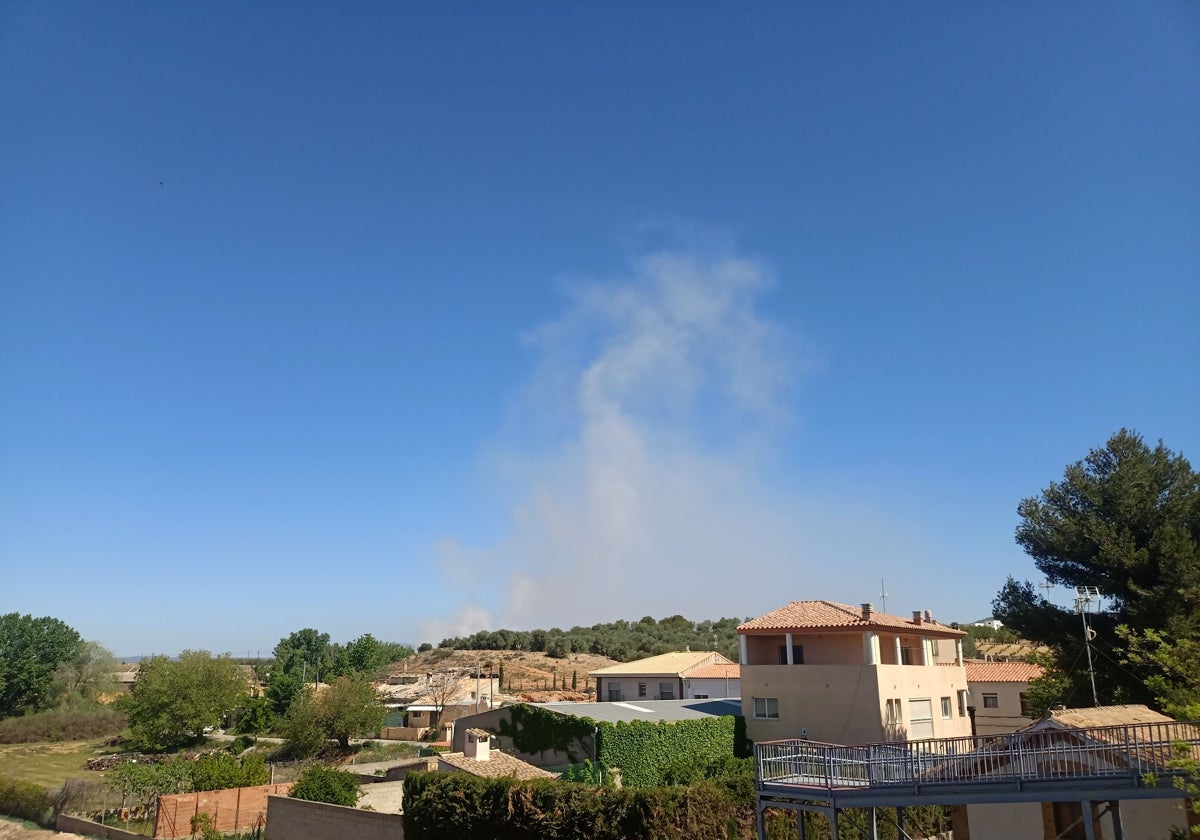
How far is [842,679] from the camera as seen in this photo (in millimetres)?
31094

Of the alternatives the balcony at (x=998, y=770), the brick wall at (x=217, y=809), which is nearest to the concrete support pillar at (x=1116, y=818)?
the balcony at (x=998, y=770)

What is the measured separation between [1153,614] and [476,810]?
23.9m

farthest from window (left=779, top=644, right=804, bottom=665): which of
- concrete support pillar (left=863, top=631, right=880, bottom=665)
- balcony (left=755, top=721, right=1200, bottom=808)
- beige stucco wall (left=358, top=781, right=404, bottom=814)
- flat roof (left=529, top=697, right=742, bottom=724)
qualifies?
balcony (left=755, top=721, right=1200, bottom=808)

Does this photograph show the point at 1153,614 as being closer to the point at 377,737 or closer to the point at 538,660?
the point at 377,737

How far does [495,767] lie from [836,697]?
13819 mm

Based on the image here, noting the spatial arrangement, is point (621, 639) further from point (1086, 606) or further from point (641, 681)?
point (1086, 606)

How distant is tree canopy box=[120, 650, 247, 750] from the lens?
55.4 meters

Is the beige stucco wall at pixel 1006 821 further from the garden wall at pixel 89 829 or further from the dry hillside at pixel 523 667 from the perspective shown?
the dry hillside at pixel 523 667

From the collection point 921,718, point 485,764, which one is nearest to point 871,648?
point 921,718

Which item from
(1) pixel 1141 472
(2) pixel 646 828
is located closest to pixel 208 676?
(2) pixel 646 828

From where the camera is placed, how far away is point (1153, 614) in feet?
A: 90.4

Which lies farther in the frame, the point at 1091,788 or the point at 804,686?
the point at 804,686

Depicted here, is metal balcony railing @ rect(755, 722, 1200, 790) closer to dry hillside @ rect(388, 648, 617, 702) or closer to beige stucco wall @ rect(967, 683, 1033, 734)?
beige stucco wall @ rect(967, 683, 1033, 734)

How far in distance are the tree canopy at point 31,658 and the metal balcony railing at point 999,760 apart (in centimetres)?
8452
